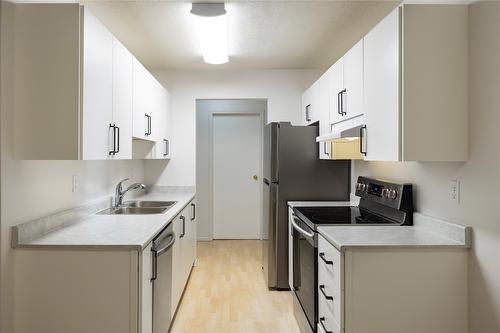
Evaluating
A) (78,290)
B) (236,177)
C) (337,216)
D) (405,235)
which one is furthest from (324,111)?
(236,177)

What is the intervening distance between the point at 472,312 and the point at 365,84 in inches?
52.6

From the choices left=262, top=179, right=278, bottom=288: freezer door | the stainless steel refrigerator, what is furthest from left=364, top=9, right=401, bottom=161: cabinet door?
left=262, top=179, right=278, bottom=288: freezer door

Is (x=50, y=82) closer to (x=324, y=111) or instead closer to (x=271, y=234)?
(x=324, y=111)

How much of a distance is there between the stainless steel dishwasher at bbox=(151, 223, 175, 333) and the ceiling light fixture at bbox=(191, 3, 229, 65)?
1.49 m

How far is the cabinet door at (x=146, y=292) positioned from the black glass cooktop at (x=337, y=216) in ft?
3.31

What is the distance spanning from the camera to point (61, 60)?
1.79 meters

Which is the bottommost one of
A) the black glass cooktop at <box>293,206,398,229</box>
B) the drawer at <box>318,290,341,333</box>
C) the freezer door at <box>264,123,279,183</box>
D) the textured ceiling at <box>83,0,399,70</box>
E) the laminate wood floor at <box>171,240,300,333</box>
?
the laminate wood floor at <box>171,240,300,333</box>

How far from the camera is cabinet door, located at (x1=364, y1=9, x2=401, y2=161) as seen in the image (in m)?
1.79

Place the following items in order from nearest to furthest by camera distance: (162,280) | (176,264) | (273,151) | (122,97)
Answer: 1. (162,280)
2. (122,97)
3. (176,264)
4. (273,151)

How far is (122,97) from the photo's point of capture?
242 centimetres

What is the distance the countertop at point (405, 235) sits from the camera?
5.80 feet

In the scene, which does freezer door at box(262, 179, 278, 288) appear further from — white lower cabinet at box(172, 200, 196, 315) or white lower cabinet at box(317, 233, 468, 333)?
white lower cabinet at box(317, 233, 468, 333)

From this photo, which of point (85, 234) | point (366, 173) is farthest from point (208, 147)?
point (85, 234)

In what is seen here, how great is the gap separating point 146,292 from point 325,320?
3.36 ft
